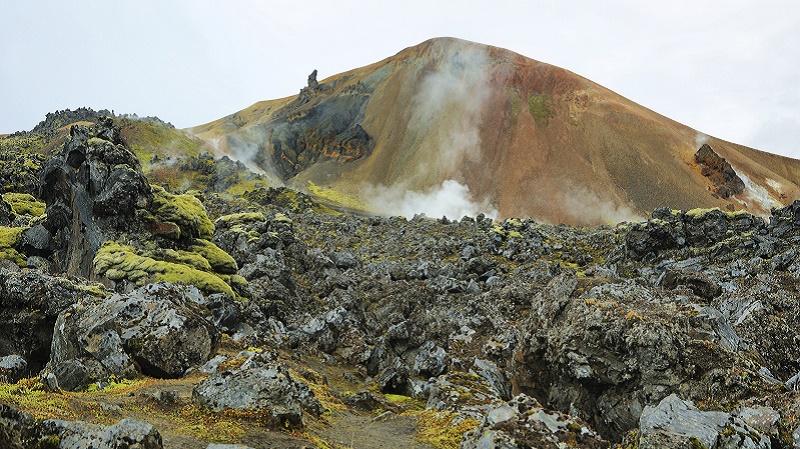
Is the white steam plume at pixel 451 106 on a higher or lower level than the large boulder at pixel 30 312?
higher

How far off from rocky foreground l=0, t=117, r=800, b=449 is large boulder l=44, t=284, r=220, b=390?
0.06 m

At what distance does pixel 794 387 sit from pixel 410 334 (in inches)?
689

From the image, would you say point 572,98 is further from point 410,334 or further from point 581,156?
point 410,334

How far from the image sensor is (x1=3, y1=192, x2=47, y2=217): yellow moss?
43.2 m

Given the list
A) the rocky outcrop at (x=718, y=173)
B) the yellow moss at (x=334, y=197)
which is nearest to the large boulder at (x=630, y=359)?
the yellow moss at (x=334, y=197)

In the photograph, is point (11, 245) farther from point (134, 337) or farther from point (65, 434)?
point (65, 434)

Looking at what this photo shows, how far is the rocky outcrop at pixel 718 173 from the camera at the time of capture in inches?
4926

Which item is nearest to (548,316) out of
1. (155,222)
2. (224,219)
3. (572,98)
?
(155,222)

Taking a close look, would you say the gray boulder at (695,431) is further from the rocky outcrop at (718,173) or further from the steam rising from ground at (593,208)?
the rocky outcrop at (718,173)

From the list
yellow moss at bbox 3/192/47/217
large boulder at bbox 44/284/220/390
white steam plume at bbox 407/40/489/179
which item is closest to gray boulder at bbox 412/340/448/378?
large boulder at bbox 44/284/220/390

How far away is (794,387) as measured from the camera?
991 cm

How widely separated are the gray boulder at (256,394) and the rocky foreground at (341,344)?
0.04 metres

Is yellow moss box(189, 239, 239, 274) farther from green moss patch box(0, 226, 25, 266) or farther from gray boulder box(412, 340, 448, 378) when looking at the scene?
gray boulder box(412, 340, 448, 378)

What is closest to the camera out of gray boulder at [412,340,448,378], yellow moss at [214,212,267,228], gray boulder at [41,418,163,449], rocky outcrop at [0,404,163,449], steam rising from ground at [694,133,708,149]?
rocky outcrop at [0,404,163,449]
